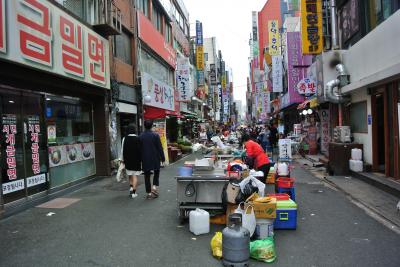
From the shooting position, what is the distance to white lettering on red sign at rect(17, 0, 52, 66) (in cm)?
793

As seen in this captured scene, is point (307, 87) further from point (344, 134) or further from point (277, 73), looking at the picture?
point (277, 73)

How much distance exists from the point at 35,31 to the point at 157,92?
12.8m

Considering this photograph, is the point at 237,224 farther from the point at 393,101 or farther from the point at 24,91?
the point at 393,101

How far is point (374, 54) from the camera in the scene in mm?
11672

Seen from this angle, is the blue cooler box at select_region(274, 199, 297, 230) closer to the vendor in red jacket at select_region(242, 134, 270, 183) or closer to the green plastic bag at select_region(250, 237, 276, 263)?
the green plastic bag at select_region(250, 237, 276, 263)

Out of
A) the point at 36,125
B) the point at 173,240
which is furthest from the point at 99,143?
the point at 173,240

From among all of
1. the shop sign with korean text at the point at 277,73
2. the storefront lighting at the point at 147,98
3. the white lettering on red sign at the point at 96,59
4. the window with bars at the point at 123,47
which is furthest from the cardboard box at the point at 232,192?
the shop sign with korean text at the point at 277,73

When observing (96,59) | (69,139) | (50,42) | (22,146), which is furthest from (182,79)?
(22,146)

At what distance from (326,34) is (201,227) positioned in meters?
13.9

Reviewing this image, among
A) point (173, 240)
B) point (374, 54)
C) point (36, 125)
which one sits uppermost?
point (374, 54)

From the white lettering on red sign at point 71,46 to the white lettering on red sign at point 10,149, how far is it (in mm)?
2334

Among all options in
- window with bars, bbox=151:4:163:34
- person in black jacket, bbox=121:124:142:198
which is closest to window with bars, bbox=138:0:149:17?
window with bars, bbox=151:4:163:34

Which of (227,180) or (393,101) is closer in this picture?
(227,180)

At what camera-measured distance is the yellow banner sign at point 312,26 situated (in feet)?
55.6
